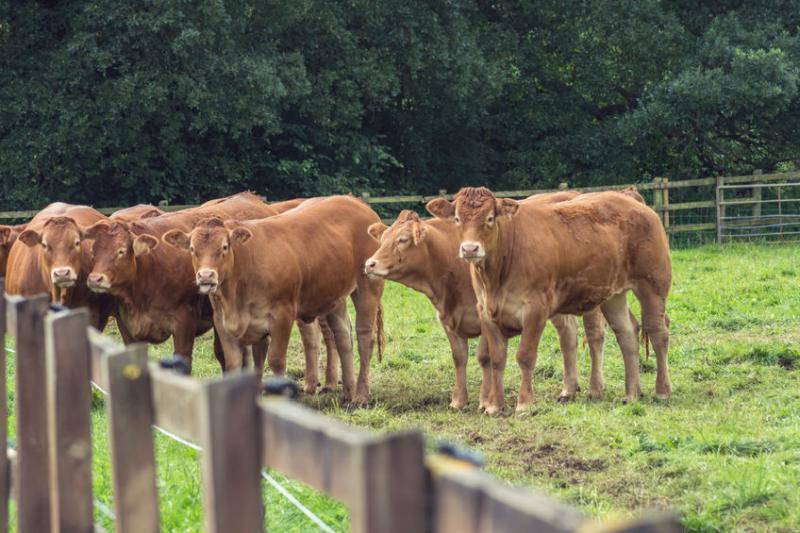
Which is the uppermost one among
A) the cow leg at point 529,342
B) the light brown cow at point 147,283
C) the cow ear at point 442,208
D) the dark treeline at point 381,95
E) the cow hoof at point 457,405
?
the dark treeline at point 381,95

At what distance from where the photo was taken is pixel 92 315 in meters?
10.3

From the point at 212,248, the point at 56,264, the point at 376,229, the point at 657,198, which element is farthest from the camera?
the point at 657,198

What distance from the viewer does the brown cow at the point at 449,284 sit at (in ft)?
32.7

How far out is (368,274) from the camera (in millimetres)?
9883

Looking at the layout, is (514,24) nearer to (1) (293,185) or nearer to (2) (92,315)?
(1) (293,185)

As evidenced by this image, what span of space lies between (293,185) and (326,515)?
68.4 feet

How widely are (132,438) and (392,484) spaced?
1.11 meters

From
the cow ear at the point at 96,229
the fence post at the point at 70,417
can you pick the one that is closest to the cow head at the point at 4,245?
the cow ear at the point at 96,229

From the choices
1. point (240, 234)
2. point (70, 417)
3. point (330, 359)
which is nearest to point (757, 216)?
point (330, 359)

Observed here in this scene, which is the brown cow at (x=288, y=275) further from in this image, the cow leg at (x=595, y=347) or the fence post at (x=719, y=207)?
the fence post at (x=719, y=207)

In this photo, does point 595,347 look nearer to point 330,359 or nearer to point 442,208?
point 442,208

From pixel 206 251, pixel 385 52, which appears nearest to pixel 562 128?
pixel 385 52

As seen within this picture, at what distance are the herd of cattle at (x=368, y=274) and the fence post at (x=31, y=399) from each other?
520cm

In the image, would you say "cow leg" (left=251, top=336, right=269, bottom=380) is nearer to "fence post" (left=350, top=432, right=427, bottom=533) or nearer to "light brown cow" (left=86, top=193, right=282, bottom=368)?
"light brown cow" (left=86, top=193, right=282, bottom=368)
